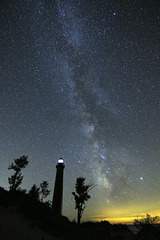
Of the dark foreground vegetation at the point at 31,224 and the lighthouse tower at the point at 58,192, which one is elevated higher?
the lighthouse tower at the point at 58,192

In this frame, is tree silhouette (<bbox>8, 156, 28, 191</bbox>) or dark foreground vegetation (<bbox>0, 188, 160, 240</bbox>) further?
tree silhouette (<bbox>8, 156, 28, 191</bbox>)

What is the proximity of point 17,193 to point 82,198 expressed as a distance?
13.1 metres

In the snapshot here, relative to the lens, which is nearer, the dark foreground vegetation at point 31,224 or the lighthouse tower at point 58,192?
the dark foreground vegetation at point 31,224

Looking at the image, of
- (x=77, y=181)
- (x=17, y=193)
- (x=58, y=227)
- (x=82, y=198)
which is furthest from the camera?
(x=77, y=181)

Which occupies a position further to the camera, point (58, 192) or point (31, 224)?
point (58, 192)

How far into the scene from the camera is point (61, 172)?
30.4m

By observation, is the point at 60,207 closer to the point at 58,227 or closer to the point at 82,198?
the point at 82,198

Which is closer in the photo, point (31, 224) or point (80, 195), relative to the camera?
point (31, 224)

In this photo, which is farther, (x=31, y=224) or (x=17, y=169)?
(x=17, y=169)

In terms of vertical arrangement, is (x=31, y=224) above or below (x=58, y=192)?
below

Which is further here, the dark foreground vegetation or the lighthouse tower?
the lighthouse tower

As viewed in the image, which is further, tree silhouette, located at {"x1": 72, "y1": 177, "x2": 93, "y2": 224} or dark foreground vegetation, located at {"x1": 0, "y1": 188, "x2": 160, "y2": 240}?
tree silhouette, located at {"x1": 72, "y1": 177, "x2": 93, "y2": 224}

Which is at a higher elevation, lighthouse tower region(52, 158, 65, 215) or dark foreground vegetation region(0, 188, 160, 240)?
lighthouse tower region(52, 158, 65, 215)

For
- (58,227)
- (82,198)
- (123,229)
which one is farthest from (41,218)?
(123,229)
